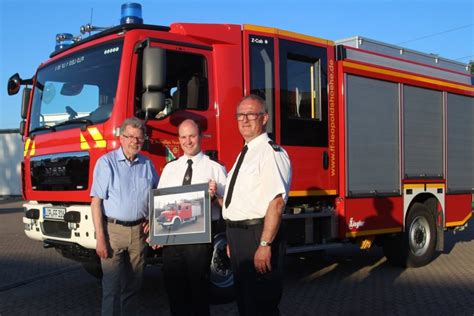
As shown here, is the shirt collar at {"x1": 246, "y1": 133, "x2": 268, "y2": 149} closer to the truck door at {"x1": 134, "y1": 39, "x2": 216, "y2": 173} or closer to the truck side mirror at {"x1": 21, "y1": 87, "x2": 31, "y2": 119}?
the truck door at {"x1": 134, "y1": 39, "x2": 216, "y2": 173}

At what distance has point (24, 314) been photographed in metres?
5.57

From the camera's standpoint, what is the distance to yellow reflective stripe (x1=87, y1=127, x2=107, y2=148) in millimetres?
5126

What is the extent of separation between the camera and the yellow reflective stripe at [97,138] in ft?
16.8

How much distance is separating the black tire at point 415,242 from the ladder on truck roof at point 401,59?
83.1 inches

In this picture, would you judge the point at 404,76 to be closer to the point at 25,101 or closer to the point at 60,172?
the point at 60,172

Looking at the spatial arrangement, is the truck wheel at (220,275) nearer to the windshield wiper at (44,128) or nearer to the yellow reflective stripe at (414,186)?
the windshield wiper at (44,128)

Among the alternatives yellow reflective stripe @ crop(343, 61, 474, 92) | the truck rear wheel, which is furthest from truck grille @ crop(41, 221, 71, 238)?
yellow reflective stripe @ crop(343, 61, 474, 92)

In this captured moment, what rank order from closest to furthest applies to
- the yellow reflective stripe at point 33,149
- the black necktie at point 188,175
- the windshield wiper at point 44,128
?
the black necktie at point 188,175
the windshield wiper at point 44,128
the yellow reflective stripe at point 33,149

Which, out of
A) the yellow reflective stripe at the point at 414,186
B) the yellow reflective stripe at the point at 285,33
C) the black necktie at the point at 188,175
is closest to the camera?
the black necktie at the point at 188,175

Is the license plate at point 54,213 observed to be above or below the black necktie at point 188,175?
below

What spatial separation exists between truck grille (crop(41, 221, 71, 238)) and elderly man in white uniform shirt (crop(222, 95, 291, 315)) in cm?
249

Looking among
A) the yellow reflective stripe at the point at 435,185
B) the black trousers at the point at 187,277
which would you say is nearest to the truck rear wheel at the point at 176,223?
the black trousers at the point at 187,277

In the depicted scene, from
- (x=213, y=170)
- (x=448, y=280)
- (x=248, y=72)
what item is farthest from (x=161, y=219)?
(x=448, y=280)

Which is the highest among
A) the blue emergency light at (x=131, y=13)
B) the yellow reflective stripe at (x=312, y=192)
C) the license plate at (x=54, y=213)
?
the blue emergency light at (x=131, y=13)
